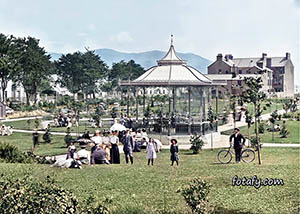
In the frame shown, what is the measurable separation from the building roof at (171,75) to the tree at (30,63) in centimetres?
2419

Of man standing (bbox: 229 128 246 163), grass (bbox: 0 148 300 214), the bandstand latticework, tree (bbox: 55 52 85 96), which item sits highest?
tree (bbox: 55 52 85 96)

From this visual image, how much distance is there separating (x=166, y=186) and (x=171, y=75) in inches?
570

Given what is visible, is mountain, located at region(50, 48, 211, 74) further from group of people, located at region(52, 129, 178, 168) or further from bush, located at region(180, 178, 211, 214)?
bush, located at region(180, 178, 211, 214)

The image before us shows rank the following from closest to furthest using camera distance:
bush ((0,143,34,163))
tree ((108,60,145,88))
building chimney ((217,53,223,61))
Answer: bush ((0,143,34,163)) → building chimney ((217,53,223,61)) → tree ((108,60,145,88))

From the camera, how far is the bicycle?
16609 mm

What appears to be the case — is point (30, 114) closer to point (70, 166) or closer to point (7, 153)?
point (7, 153)

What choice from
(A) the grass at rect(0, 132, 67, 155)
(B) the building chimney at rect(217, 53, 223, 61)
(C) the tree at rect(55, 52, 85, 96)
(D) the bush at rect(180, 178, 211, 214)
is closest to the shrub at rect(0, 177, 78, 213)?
(D) the bush at rect(180, 178, 211, 214)

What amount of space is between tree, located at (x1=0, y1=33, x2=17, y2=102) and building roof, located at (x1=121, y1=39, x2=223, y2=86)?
2229 cm

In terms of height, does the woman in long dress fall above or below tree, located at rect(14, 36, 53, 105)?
below

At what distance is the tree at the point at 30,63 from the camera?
162 ft

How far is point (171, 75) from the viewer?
26219 millimetres

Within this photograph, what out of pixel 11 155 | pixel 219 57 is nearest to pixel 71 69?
pixel 219 57

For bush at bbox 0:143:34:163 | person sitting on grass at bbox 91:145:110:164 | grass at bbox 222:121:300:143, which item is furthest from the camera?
grass at bbox 222:121:300:143

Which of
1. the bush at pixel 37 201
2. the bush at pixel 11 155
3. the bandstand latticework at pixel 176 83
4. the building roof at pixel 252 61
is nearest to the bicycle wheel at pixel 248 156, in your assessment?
the bush at pixel 11 155
